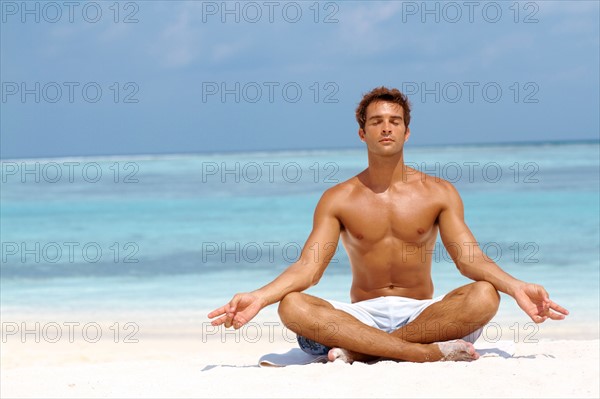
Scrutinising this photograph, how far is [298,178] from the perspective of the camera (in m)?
30.7

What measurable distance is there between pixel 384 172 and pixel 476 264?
70cm

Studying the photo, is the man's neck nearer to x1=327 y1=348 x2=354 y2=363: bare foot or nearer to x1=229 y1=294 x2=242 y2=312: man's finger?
x1=327 y1=348 x2=354 y2=363: bare foot

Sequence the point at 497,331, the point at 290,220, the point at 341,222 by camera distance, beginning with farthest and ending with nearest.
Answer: the point at 290,220
the point at 497,331
the point at 341,222

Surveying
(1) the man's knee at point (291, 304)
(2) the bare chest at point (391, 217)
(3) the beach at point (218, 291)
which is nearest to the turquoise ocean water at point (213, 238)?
(3) the beach at point (218, 291)

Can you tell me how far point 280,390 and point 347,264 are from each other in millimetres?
7057

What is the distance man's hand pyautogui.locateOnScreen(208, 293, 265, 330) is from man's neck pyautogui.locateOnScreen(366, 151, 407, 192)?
0.97 meters

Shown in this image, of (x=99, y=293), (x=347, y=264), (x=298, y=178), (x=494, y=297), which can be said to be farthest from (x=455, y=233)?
(x=298, y=178)

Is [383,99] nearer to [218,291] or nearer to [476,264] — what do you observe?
[476,264]

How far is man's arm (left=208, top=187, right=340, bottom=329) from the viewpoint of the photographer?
457 cm

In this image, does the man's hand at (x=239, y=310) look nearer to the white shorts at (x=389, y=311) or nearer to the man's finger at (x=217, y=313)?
the man's finger at (x=217, y=313)

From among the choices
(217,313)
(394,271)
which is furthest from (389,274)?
(217,313)

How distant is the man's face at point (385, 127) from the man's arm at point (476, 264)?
352mm

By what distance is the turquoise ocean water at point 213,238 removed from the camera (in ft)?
32.0

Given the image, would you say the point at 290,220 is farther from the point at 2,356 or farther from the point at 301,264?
the point at 301,264
